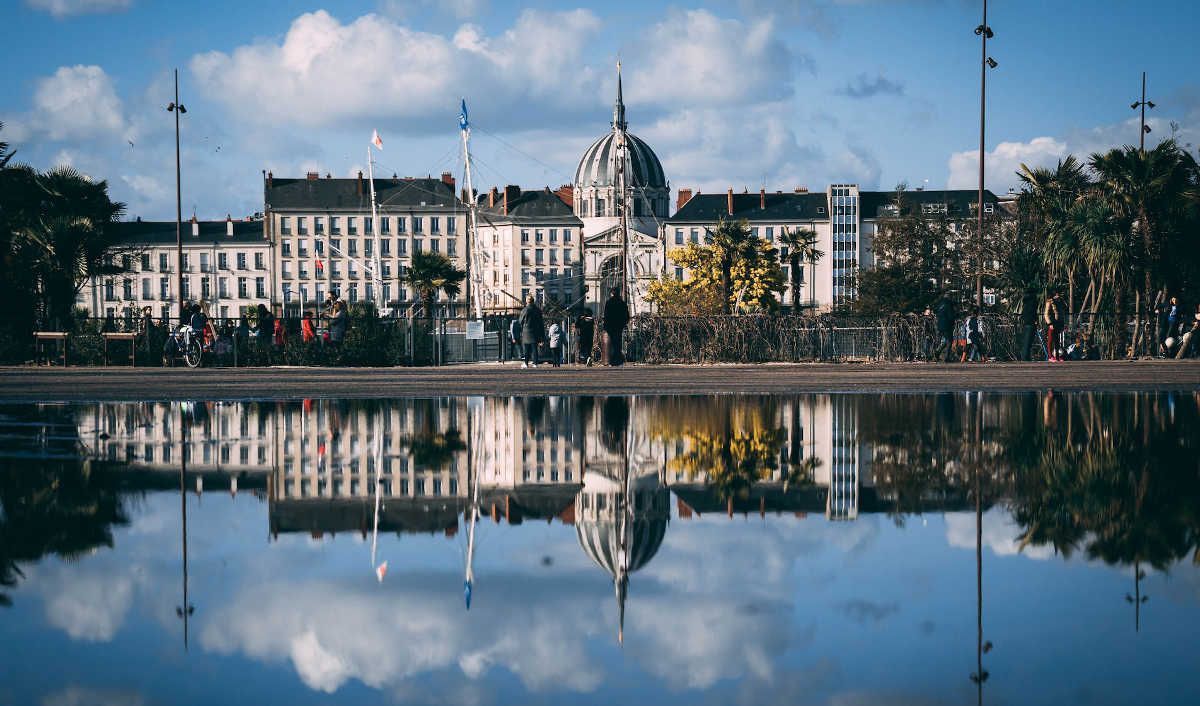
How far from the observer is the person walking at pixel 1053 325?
102 feet

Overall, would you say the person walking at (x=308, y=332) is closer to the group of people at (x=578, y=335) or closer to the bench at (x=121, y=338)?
the bench at (x=121, y=338)

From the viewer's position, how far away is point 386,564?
651cm

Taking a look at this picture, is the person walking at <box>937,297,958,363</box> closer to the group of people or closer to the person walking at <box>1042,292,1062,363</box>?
the person walking at <box>1042,292,1062,363</box>

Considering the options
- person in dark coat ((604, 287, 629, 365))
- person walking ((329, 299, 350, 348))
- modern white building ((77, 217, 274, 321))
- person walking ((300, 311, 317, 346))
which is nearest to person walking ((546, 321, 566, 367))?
person in dark coat ((604, 287, 629, 365))

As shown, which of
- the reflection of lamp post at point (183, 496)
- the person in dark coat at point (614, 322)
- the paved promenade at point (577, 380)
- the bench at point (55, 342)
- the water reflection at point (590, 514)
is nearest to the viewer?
the water reflection at point (590, 514)

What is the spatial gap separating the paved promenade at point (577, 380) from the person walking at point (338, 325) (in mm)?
1060

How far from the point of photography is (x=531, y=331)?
31734 mm

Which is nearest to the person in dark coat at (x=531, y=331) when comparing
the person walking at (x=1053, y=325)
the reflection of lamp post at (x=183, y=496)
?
the person walking at (x=1053, y=325)

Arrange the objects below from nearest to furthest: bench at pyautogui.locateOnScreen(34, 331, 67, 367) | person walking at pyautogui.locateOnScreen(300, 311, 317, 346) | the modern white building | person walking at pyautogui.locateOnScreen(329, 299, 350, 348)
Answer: person walking at pyautogui.locateOnScreen(329, 299, 350, 348), person walking at pyautogui.locateOnScreen(300, 311, 317, 346), bench at pyautogui.locateOnScreen(34, 331, 67, 367), the modern white building

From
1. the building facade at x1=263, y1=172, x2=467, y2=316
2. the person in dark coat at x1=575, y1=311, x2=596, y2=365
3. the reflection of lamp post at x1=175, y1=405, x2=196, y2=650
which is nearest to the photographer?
the reflection of lamp post at x1=175, y1=405, x2=196, y2=650

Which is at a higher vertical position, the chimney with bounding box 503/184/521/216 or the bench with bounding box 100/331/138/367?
the chimney with bounding box 503/184/521/216

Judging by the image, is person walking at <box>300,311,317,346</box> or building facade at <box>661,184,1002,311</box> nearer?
person walking at <box>300,311,317,346</box>

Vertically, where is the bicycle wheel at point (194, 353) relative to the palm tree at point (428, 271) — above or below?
below

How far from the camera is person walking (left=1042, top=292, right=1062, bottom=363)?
31.0 meters
